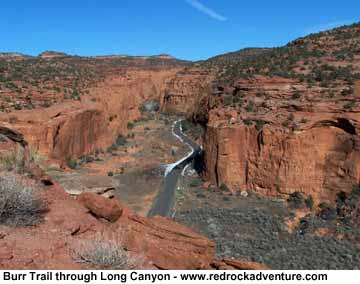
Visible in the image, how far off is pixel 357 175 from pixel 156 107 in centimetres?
4222

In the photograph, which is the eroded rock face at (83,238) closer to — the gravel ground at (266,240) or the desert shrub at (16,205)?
the desert shrub at (16,205)

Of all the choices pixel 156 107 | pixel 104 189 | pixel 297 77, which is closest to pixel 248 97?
pixel 297 77

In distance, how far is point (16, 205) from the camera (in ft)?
26.5

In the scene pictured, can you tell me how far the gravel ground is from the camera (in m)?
16.9

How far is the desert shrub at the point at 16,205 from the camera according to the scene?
7965 mm

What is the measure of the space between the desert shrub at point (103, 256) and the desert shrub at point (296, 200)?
55.3 feet

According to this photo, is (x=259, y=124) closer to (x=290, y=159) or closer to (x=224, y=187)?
(x=290, y=159)

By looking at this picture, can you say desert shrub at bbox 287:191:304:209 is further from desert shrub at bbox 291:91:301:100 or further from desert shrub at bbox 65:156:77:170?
desert shrub at bbox 65:156:77:170

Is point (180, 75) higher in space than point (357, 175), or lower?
higher

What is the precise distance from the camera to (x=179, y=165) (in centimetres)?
3238

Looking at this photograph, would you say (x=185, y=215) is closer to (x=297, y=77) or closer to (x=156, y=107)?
(x=297, y=77)

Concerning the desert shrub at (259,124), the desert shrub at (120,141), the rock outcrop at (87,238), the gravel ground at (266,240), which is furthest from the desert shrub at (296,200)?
the desert shrub at (120,141)

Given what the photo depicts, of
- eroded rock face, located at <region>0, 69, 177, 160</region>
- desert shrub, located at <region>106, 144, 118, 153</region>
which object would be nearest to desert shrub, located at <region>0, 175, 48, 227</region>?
eroded rock face, located at <region>0, 69, 177, 160</region>

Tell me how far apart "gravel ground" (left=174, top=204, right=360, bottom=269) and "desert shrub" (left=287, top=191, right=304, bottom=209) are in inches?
20.8
